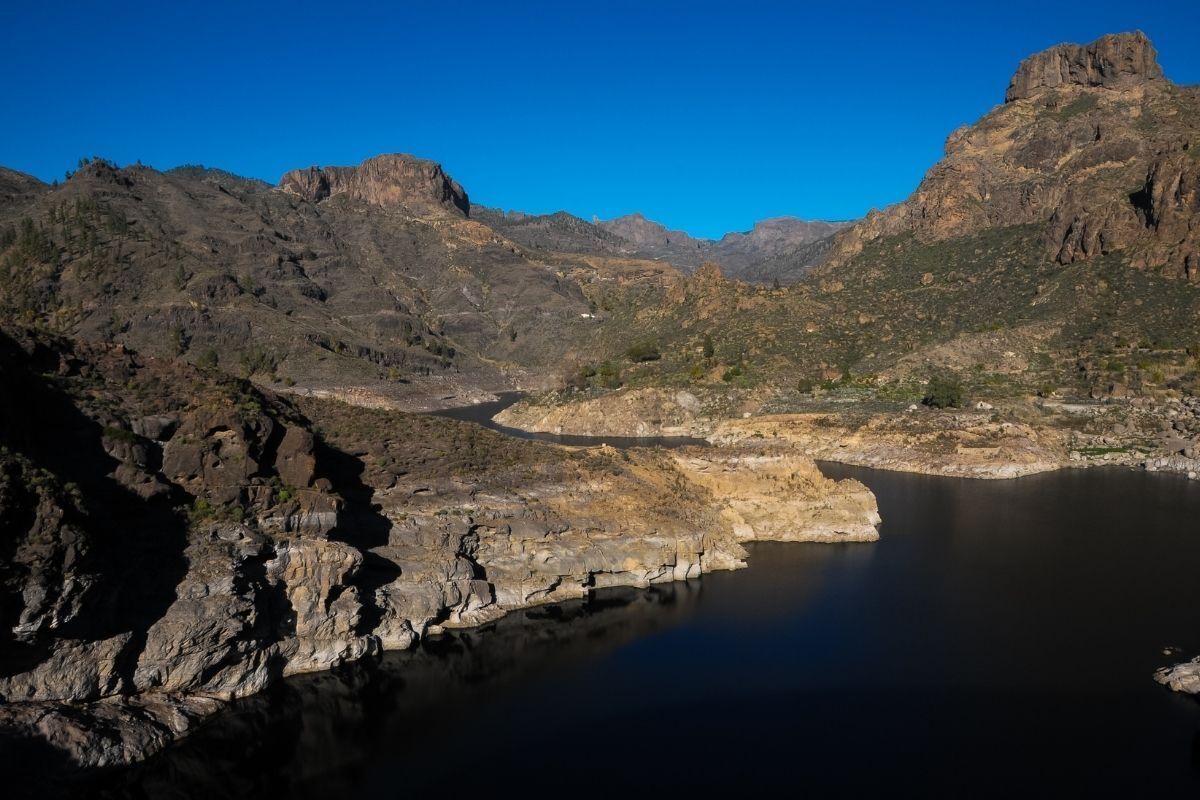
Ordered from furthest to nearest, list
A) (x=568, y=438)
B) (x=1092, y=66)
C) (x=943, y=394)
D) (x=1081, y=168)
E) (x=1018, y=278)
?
(x=1092, y=66) → (x=1081, y=168) → (x=1018, y=278) → (x=568, y=438) → (x=943, y=394)

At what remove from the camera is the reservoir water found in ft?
83.4

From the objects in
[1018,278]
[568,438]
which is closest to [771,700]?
[568,438]

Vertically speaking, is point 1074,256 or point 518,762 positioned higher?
point 1074,256

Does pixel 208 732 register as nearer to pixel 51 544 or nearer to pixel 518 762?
pixel 51 544

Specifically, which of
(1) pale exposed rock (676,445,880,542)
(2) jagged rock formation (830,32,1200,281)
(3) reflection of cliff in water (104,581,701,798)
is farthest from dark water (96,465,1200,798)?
(2) jagged rock formation (830,32,1200,281)

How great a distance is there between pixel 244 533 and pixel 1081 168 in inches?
5575

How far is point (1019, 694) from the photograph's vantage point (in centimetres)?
3102

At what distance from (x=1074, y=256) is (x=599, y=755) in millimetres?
118959

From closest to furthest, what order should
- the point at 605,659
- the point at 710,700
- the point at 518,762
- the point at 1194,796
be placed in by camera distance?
the point at 1194,796 → the point at 518,762 → the point at 710,700 → the point at 605,659

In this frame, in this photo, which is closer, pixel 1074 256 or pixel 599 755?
pixel 599 755

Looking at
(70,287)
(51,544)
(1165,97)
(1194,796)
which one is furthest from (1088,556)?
(70,287)

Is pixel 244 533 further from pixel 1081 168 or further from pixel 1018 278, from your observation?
pixel 1081 168

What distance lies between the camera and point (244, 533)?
31812 mm

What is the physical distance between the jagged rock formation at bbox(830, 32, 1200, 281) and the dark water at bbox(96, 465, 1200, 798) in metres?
83.0
